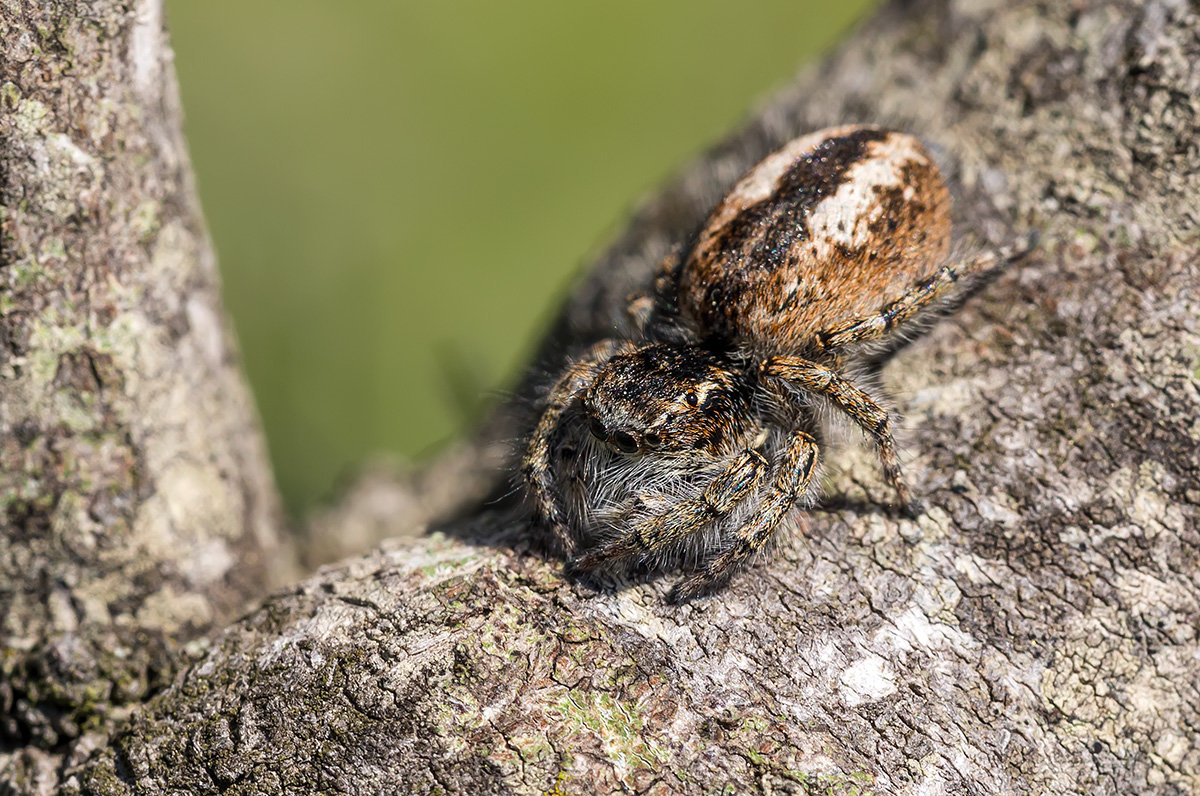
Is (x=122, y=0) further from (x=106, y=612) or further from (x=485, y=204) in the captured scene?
(x=485, y=204)

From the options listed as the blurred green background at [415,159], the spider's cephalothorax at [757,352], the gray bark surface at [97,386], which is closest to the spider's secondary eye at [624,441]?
the spider's cephalothorax at [757,352]

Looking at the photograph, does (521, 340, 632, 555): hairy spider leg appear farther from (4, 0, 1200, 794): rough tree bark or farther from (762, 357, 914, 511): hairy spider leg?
(762, 357, 914, 511): hairy spider leg

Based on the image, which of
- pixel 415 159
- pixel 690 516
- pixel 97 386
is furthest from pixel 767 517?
pixel 415 159

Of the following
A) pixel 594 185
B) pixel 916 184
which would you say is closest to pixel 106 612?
pixel 916 184

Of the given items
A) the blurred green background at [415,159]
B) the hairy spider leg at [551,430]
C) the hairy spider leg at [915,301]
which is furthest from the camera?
the blurred green background at [415,159]

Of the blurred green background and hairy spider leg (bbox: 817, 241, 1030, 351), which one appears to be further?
the blurred green background

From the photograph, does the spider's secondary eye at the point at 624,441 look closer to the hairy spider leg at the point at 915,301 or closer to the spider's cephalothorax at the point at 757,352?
the spider's cephalothorax at the point at 757,352

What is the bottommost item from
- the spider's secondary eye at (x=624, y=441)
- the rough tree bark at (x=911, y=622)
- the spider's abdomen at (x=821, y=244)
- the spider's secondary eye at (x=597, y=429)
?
the rough tree bark at (x=911, y=622)

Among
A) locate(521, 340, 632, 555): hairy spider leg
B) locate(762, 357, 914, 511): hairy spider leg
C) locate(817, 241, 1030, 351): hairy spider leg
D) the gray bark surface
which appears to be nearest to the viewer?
the gray bark surface

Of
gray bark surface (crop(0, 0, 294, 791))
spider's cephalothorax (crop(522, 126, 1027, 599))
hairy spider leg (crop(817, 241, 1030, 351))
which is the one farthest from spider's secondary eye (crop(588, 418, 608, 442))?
gray bark surface (crop(0, 0, 294, 791))
